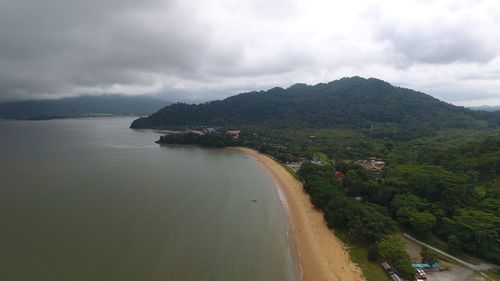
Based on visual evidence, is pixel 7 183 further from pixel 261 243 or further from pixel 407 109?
pixel 407 109

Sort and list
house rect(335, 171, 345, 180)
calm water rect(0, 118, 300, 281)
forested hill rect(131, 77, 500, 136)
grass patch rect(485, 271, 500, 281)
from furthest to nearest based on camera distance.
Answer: forested hill rect(131, 77, 500, 136), house rect(335, 171, 345, 180), calm water rect(0, 118, 300, 281), grass patch rect(485, 271, 500, 281)

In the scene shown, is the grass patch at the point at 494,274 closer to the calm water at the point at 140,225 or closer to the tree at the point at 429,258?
the tree at the point at 429,258

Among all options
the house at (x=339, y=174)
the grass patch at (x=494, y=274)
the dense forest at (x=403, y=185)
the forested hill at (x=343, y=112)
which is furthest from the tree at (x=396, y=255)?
the forested hill at (x=343, y=112)

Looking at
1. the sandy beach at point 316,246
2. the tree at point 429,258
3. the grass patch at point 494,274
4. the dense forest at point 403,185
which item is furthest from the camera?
the dense forest at point 403,185

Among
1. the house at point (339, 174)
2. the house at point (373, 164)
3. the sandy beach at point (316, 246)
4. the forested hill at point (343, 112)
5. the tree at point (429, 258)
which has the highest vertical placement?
the forested hill at point (343, 112)

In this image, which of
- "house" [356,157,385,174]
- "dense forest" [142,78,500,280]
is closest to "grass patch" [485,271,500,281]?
"dense forest" [142,78,500,280]

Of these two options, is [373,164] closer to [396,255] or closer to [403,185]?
[403,185]

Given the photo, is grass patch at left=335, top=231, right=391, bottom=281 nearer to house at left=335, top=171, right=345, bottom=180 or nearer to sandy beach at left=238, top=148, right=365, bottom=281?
sandy beach at left=238, top=148, right=365, bottom=281
